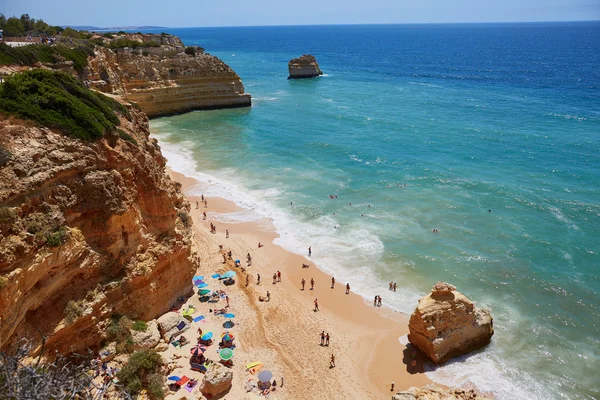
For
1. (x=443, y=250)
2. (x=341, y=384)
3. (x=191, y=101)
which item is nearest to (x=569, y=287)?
(x=443, y=250)

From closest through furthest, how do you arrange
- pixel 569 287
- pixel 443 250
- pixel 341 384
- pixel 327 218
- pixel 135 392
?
pixel 135 392
pixel 341 384
pixel 569 287
pixel 443 250
pixel 327 218

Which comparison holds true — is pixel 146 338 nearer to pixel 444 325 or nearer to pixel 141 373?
pixel 141 373

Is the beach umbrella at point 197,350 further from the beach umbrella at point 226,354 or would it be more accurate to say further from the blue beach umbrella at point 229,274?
the blue beach umbrella at point 229,274

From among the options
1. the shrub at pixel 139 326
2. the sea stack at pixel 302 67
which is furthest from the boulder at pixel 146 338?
the sea stack at pixel 302 67

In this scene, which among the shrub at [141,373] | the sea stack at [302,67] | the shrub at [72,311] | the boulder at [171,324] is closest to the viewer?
the shrub at [72,311]

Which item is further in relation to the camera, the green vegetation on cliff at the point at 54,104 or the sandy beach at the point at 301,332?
the sandy beach at the point at 301,332

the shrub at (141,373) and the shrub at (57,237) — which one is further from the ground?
the shrub at (57,237)

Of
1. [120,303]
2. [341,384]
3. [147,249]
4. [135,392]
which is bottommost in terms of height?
[341,384]

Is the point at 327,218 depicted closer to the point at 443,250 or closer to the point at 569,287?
the point at 443,250
